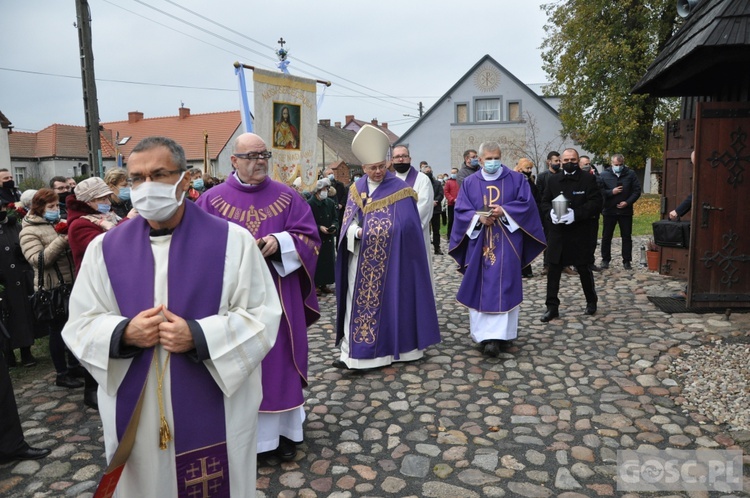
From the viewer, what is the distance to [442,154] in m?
35.7

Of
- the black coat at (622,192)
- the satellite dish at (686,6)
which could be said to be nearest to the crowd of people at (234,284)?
the satellite dish at (686,6)

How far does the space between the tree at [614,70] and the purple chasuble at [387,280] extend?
18593 millimetres

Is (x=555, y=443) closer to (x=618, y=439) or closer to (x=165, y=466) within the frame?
(x=618, y=439)

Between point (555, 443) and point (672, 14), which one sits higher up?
point (672, 14)

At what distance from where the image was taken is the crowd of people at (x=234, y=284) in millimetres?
2443

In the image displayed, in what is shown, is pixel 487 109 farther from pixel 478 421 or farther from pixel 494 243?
pixel 478 421

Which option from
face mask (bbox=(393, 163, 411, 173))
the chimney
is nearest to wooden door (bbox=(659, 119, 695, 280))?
face mask (bbox=(393, 163, 411, 173))

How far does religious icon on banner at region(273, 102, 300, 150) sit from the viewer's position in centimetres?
639

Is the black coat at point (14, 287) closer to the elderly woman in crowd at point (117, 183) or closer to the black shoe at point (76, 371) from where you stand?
the black shoe at point (76, 371)

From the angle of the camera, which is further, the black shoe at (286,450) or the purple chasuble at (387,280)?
the purple chasuble at (387,280)

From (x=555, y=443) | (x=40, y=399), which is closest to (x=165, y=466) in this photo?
(x=555, y=443)

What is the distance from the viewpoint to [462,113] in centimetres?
3541

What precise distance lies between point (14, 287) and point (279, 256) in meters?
3.46

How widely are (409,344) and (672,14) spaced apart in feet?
66.9
